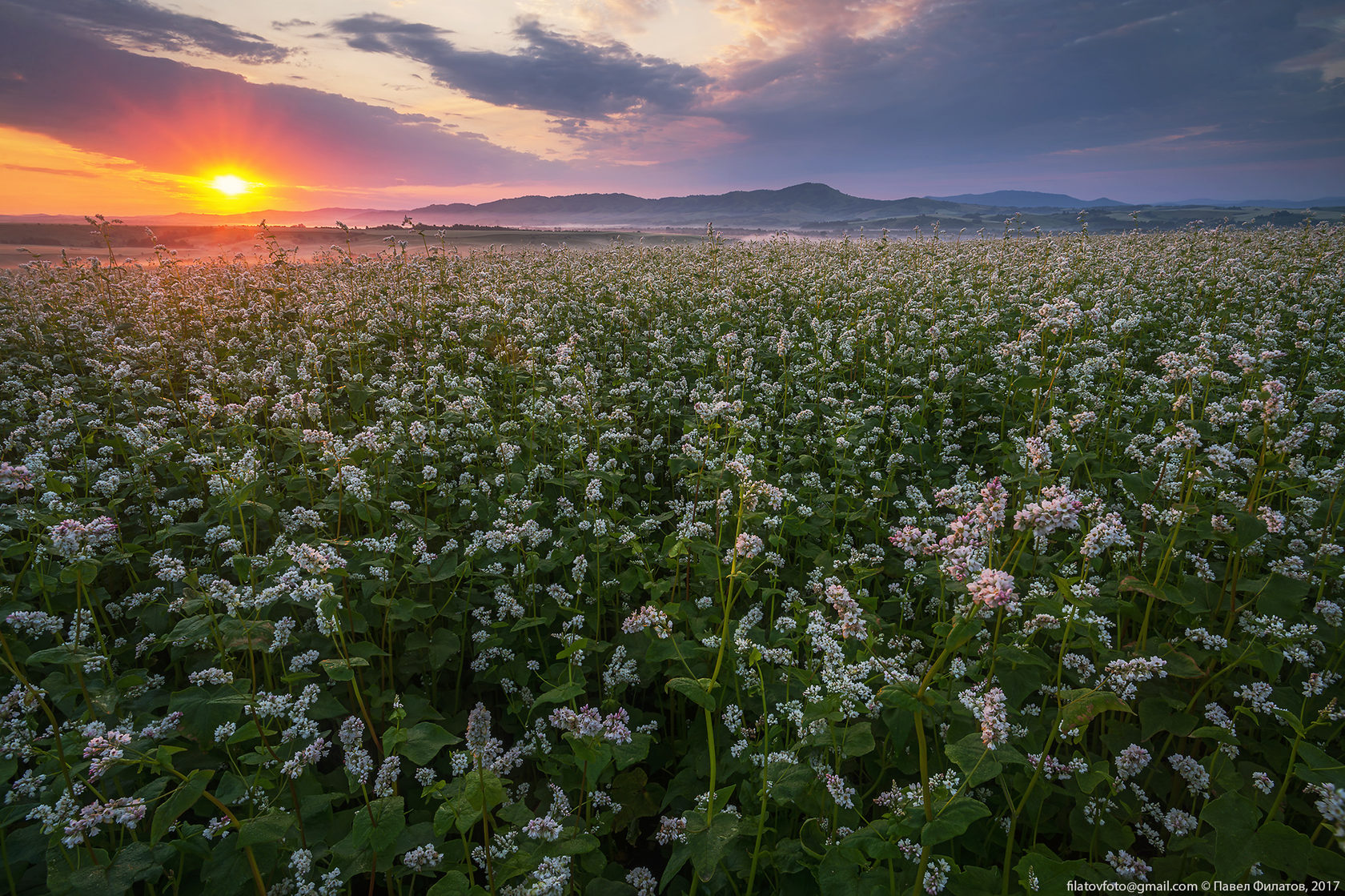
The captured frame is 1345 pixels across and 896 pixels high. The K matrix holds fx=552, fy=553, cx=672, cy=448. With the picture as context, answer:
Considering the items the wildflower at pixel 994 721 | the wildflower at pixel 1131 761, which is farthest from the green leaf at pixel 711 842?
the wildflower at pixel 1131 761

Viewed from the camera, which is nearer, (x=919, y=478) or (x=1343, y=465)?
(x=1343, y=465)

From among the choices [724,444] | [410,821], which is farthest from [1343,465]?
[410,821]

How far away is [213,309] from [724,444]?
43.5 feet

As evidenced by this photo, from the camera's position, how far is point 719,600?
4.64 meters

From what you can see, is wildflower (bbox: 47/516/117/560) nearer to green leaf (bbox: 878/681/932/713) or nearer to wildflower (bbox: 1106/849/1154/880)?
green leaf (bbox: 878/681/932/713)

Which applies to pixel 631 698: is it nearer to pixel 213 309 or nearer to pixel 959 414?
pixel 959 414

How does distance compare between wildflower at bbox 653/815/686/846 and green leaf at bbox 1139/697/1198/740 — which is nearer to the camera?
wildflower at bbox 653/815/686/846

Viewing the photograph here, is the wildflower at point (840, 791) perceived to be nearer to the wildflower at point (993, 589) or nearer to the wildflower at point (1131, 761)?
the wildflower at point (993, 589)

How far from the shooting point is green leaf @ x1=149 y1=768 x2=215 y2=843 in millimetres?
2562

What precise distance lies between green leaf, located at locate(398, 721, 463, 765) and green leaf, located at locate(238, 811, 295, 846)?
573 mm

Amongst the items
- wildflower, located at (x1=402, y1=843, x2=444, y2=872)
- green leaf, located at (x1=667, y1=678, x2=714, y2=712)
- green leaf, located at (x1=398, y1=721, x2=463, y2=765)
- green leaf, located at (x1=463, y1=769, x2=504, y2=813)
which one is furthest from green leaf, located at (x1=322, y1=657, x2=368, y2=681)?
green leaf, located at (x1=667, y1=678, x2=714, y2=712)

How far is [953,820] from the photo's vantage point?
7.68 ft

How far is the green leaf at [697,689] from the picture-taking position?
2.69 meters

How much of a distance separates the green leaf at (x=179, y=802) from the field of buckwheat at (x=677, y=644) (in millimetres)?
23
